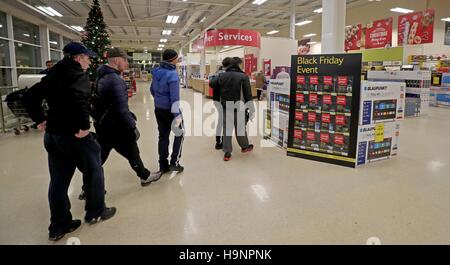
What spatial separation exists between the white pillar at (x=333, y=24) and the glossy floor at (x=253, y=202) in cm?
201

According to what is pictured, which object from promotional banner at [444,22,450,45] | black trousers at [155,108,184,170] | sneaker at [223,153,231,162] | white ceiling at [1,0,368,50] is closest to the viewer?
black trousers at [155,108,184,170]

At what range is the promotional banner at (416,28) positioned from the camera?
10137mm

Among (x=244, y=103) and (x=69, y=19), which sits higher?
(x=69, y=19)

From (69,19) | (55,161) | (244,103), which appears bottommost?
(55,161)

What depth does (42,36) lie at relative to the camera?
13.4 meters

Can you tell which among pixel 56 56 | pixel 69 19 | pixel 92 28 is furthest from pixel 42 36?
pixel 92 28

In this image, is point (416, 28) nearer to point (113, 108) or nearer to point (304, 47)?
point (304, 47)

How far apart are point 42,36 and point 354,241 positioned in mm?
15179

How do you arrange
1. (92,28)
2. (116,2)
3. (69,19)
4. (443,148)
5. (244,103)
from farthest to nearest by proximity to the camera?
(69,19), (116,2), (92,28), (443,148), (244,103)

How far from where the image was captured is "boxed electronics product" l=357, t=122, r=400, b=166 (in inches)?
166

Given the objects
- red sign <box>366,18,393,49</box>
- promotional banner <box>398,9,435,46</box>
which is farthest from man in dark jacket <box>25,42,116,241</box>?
red sign <box>366,18,393,49</box>

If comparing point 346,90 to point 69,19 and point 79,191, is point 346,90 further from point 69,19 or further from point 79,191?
point 69,19

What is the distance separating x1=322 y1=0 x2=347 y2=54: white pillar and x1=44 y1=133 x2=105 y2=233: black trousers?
407cm

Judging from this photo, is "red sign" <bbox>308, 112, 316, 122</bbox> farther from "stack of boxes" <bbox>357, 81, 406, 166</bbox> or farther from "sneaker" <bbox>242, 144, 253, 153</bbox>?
"sneaker" <bbox>242, 144, 253, 153</bbox>
